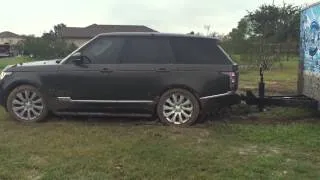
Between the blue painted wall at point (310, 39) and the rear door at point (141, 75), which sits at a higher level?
the blue painted wall at point (310, 39)

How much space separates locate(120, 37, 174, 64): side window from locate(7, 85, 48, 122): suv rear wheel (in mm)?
1629

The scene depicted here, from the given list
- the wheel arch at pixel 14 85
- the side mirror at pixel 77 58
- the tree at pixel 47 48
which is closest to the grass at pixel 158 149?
the wheel arch at pixel 14 85

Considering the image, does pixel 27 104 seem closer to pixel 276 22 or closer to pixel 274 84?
pixel 274 84

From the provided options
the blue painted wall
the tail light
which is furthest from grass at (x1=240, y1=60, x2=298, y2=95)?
the tail light

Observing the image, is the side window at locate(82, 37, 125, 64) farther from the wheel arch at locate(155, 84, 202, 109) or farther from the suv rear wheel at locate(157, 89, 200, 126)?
the suv rear wheel at locate(157, 89, 200, 126)

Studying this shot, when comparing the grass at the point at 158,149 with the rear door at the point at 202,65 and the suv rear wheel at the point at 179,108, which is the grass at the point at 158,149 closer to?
the suv rear wheel at the point at 179,108

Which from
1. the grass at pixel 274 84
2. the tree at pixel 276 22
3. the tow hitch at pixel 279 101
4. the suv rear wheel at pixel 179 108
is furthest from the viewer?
the tree at pixel 276 22

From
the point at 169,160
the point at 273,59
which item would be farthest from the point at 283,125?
the point at 273,59

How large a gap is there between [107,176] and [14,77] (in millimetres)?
4571

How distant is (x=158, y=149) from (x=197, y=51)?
297 centimetres

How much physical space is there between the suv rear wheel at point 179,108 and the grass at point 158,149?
0.25m

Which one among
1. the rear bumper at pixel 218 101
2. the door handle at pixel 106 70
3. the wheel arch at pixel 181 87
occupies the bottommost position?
the rear bumper at pixel 218 101

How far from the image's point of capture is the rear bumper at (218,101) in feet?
33.3

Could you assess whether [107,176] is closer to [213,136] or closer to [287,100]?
[213,136]
